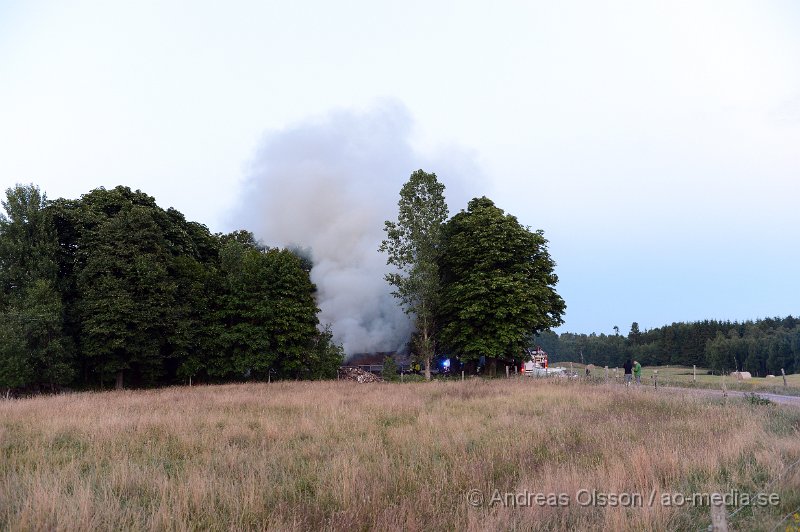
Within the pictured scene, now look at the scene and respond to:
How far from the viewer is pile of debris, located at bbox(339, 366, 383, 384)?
137 ft

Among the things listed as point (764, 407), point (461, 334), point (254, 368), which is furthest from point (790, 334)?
point (254, 368)

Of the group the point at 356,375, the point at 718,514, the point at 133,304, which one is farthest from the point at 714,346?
the point at 718,514

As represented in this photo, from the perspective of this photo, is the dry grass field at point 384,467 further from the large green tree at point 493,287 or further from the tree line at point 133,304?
the large green tree at point 493,287

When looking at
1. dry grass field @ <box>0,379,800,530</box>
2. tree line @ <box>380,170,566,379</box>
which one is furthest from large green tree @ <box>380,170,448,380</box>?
dry grass field @ <box>0,379,800,530</box>

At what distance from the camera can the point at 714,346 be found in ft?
365

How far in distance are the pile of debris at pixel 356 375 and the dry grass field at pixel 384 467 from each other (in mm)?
24872

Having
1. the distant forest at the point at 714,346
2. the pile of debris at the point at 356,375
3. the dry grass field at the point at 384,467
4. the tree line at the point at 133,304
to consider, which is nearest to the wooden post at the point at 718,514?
the dry grass field at the point at 384,467

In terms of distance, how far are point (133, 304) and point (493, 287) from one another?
25564mm

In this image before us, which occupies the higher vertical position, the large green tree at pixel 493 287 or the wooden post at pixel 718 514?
the large green tree at pixel 493 287

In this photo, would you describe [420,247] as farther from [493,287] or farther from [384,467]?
[384,467]

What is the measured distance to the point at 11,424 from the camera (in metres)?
14.1

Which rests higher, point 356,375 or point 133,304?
point 133,304

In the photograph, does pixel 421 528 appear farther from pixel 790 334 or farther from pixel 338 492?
pixel 790 334

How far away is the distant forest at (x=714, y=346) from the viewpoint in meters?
105
